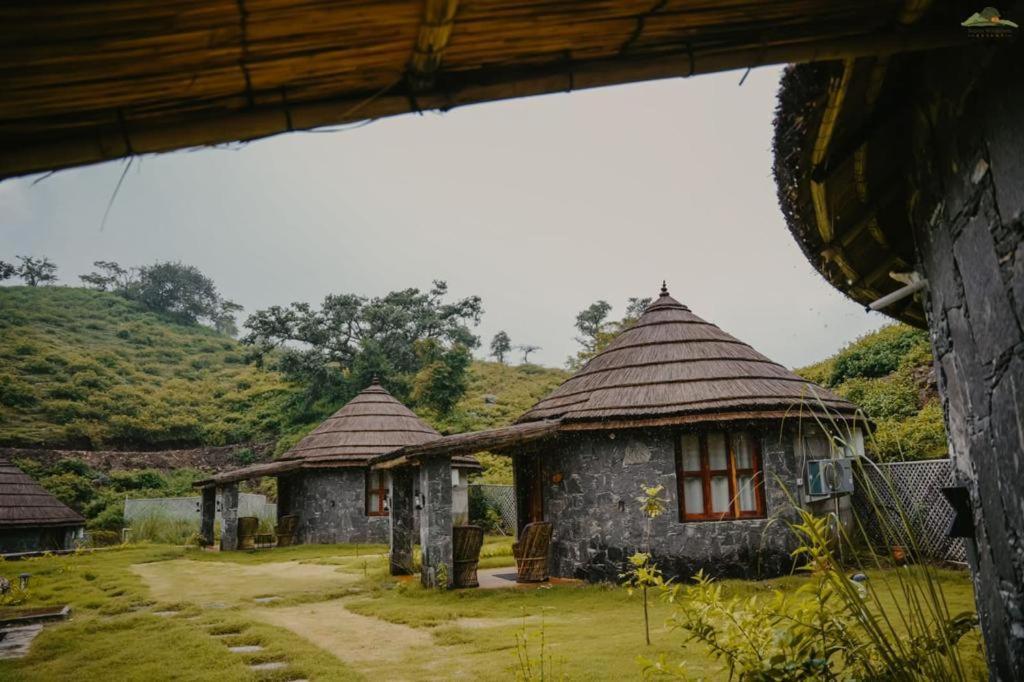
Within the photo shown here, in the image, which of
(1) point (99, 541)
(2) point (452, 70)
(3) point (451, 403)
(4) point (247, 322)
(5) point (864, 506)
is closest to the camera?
(2) point (452, 70)

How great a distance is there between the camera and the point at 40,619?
862 cm

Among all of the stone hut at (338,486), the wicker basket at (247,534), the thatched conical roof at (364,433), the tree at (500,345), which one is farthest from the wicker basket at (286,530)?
the tree at (500,345)

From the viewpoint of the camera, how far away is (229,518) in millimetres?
17312

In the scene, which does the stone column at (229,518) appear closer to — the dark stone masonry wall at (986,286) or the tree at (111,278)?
the dark stone masonry wall at (986,286)

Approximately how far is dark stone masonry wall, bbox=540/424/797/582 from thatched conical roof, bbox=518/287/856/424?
1.55ft

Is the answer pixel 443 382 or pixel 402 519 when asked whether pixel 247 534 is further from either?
pixel 443 382

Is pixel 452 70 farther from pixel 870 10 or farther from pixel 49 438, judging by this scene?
pixel 49 438

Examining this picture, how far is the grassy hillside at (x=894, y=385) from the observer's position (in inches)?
513

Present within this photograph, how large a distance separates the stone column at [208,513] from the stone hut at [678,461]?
1136 centimetres

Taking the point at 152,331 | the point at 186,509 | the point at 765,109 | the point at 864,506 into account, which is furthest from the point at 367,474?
the point at 152,331

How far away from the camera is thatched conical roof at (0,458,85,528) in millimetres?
17062

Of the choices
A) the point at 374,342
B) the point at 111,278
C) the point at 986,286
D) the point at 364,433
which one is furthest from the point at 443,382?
the point at 111,278

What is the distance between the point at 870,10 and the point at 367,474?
17.7m

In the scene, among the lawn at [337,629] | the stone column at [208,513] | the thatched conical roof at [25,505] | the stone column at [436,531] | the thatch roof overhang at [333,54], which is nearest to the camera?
the thatch roof overhang at [333,54]
